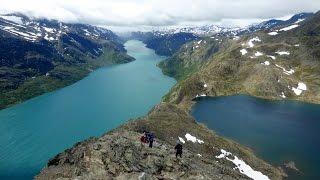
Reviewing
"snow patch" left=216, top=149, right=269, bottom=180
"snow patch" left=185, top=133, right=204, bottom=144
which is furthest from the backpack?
"snow patch" left=185, top=133, right=204, bottom=144

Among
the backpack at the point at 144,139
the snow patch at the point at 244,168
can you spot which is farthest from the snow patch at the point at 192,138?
the backpack at the point at 144,139

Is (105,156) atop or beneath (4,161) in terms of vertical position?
atop

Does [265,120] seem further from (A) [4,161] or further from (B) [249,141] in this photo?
(A) [4,161]

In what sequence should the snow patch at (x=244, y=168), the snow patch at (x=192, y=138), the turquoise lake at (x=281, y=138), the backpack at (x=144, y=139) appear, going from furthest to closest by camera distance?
the turquoise lake at (x=281, y=138) < the snow patch at (x=192, y=138) < the snow patch at (x=244, y=168) < the backpack at (x=144, y=139)

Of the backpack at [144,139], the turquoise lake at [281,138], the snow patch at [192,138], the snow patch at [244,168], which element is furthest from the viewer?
the turquoise lake at [281,138]

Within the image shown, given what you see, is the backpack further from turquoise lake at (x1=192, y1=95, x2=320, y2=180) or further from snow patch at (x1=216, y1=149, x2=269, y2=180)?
turquoise lake at (x1=192, y1=95, x2=320, y2=180)

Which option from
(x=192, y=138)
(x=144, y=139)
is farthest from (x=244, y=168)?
(x=144, y=139)

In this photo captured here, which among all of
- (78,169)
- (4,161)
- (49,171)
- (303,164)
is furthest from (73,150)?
(4,161)

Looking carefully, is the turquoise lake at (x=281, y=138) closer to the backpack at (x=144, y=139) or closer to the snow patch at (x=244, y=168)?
the snow patch at (x=244, y=168)

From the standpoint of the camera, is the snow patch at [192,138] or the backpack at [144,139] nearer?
the backpack at [144,139]
